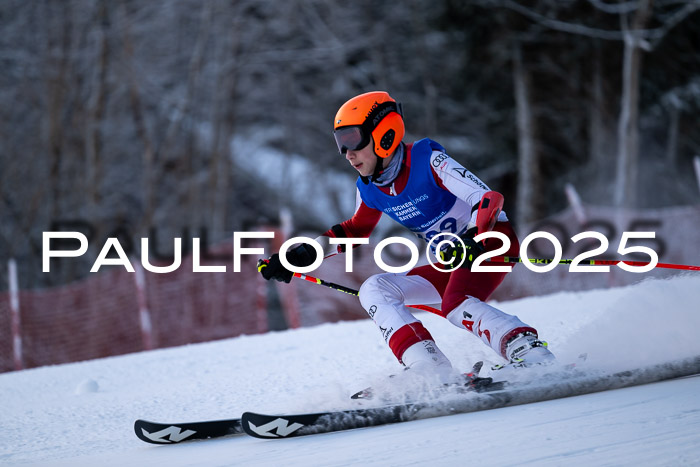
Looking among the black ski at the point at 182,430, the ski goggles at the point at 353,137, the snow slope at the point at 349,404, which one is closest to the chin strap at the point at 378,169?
the ski goggles at the point at 353,137

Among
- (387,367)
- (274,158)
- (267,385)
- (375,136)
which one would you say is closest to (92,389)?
(267,385)

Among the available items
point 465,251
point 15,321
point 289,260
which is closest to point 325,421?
point 465,251

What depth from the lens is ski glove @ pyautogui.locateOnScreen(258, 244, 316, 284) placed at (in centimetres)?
431

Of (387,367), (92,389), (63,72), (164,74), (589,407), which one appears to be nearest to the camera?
(589,407)

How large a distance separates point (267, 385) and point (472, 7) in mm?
16367

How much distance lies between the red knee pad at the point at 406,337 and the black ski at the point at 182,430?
2.81 feet

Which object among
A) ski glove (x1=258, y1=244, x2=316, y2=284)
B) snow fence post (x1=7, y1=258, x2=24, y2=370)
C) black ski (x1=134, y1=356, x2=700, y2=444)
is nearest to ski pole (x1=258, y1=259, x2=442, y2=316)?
ski glove (x1=258, y1=244, x2=316, y2=284)

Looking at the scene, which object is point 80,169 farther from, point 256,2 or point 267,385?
point 267,385

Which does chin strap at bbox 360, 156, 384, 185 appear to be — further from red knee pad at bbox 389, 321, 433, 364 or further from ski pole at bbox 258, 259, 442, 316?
red knee pad at bbox 389, 321, 433, 364

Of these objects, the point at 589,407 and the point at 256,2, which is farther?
the point at 256,2

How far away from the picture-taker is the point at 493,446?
2742 millimetres

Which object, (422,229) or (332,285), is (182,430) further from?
(422,229)

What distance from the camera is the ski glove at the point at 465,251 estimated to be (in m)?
3.73

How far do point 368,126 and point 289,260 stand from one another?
0.93 m
